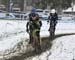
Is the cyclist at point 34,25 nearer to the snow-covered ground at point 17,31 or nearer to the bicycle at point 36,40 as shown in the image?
the bicycle at point 36,40

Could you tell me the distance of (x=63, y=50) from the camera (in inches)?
518

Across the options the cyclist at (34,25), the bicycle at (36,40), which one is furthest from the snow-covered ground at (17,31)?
the cyclist at (34,25)

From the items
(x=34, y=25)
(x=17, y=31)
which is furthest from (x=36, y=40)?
(x=17, y=31)

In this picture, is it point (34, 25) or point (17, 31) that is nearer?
point (34, 25)

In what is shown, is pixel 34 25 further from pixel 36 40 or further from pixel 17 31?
pixel 17 31

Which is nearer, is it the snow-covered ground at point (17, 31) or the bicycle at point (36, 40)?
the bicycle at point (36, 40)

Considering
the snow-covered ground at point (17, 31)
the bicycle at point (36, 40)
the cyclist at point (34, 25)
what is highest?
the cyclist at point (34, 25)

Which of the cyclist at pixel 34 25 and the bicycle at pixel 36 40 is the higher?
the cyclist at pixel 34 25

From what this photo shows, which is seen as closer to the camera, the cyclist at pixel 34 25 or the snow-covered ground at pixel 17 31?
the cyclist at pixel 34 25

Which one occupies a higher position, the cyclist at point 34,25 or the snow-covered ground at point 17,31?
the cyclist at point 34,25

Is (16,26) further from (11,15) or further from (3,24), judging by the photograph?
(11,15)

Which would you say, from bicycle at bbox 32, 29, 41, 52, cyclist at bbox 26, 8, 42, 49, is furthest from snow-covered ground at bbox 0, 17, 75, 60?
cyclist at bbox 26, 8, 42, 49

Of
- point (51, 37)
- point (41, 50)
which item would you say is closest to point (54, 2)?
point (51, 37)

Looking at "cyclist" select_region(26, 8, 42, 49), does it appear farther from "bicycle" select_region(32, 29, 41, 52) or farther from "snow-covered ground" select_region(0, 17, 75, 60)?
"snow-covered ground" select_region(0, 17, 75, 60)
